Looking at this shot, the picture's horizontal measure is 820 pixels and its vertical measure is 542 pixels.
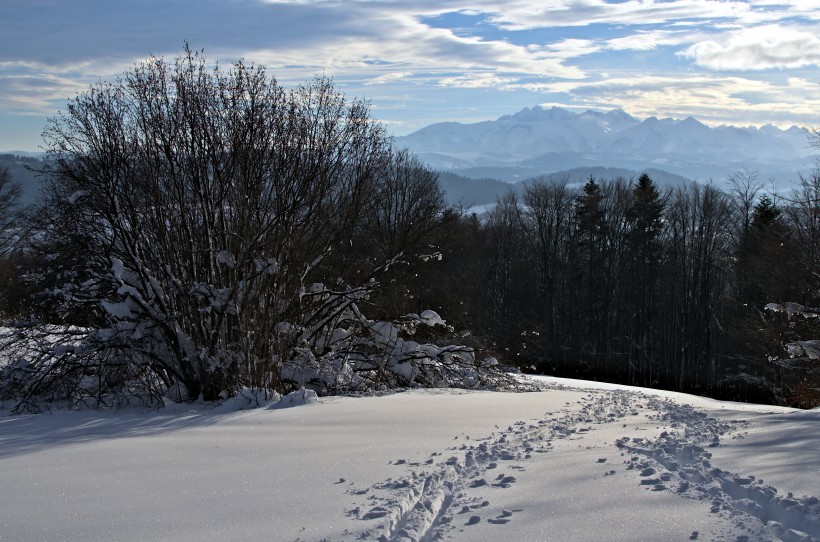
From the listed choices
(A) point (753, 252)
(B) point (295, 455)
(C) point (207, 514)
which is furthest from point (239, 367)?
(A) point (753, 252)

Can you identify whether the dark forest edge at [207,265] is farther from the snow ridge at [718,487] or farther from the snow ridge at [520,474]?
the snow ridge at [718,487]

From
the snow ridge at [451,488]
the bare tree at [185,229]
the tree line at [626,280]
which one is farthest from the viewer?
the tree line at [626,280]

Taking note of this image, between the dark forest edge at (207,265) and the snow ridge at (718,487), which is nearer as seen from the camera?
the snow ridge at (718,487)

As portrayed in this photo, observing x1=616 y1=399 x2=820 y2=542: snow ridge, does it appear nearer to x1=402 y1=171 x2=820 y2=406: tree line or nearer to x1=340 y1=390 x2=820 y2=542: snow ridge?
x1=340 y1=390 x2=820 y2=542: snow ridge

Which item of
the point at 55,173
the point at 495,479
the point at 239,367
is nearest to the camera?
the point at 495,479

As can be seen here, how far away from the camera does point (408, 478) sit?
16.5 ft

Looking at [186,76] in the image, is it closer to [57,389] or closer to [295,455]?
[57,389]

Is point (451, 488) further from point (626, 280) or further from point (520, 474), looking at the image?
point (626, 280)

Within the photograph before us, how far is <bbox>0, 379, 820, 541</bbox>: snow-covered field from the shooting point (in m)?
4.00

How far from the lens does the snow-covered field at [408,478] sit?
400 centimetres

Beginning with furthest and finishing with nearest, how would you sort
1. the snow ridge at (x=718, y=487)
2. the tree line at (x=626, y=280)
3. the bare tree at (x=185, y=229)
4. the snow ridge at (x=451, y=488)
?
the tree line at (x=626, y=280)
the bare tree at (x=185, y=229)
the snow ridge at (x=451, y=488)
the snow ridge at (x=718, y=487)

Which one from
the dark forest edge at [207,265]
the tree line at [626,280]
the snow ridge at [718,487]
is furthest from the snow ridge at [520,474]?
the tree line at [626,280]

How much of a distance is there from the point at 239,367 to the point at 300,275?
8.06 feet

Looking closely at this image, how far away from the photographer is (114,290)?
36.0 ft
